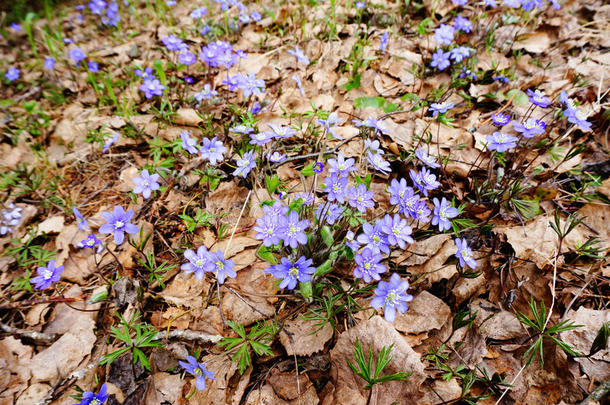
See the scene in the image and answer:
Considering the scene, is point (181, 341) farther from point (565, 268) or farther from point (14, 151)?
point (14, 151)

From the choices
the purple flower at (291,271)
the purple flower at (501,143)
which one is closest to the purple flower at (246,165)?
the purple flower at (291,271)

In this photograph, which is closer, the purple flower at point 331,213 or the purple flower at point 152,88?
the purple flower at point 331,213

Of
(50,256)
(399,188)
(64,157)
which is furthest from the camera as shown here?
(64,157)

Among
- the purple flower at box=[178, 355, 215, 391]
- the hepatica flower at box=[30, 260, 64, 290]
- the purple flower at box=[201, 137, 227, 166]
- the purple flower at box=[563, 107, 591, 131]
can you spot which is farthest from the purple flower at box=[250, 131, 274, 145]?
the purple flower at box=[563, 107, 591, 131]

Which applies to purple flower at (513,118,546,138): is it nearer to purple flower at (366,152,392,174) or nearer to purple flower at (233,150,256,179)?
purple flower at (366,152,392,174)

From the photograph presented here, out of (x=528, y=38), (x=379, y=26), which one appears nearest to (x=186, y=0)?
(x=379, y=26)

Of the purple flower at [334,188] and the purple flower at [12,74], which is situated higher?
the purple flower at [334,188]

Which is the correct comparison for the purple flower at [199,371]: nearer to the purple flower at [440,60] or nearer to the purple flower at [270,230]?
the purple flower at [270,230]
